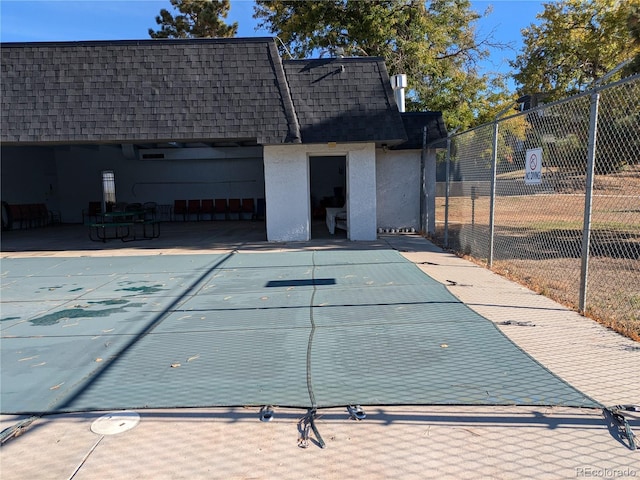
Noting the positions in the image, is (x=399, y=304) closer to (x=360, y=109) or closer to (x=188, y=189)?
(x=360, y=109)

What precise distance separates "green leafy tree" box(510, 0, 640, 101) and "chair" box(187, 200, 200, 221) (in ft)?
60.6

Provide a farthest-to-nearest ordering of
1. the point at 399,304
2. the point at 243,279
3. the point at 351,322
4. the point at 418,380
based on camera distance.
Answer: the point at 243,279 → the point at 399,304 → the point at 351,322 → the point at 418,380

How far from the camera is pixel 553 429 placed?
113 inches

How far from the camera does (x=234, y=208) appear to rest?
69.2ft

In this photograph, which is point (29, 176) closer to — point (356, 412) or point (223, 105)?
point (223, 105)

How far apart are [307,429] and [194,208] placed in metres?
19.4

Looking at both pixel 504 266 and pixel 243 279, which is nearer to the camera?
pixel 243 279

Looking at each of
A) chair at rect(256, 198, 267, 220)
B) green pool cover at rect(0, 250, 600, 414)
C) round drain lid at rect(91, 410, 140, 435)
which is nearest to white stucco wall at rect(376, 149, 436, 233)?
green pool cover at rect(0, 250, 600, 414)

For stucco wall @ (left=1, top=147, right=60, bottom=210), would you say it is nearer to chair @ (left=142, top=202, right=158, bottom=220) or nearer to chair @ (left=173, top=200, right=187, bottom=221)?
chair @ (left=142, top=202, right=158, bottom=220)

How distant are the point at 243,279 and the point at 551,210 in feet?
44.6

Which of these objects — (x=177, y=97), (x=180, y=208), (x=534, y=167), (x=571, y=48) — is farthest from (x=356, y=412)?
(x=571, y=48)

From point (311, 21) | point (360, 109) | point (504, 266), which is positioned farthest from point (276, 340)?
point (311, 21)

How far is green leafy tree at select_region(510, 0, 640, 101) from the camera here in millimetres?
Result: 20594

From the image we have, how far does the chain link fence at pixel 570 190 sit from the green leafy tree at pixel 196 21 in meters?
26.4
